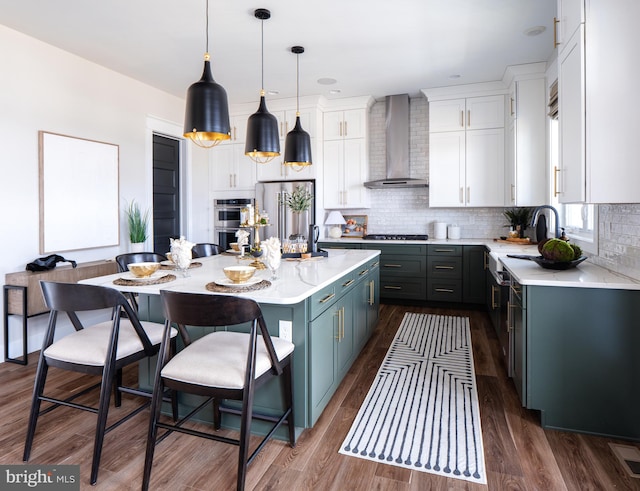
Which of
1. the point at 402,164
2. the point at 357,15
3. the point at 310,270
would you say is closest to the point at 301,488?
the point at 310,270

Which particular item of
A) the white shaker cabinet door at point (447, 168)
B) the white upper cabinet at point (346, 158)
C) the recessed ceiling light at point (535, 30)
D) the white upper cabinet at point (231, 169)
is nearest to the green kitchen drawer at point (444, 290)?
the white shaker cabinet door at point (447, 168)

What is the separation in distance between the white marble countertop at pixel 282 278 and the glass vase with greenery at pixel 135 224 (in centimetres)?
164

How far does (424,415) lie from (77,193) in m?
3.74

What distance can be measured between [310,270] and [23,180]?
2.76 m

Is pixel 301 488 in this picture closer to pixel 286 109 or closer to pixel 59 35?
pixel 59 35

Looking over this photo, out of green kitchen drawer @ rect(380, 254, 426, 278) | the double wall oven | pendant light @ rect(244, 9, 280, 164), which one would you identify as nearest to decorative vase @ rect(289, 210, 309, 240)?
the double wall oven

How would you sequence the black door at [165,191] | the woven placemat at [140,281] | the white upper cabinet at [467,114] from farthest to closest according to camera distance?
the black door at [165,191] < the white upper cabinet at [467,114] < the woven placemat at [140,281]

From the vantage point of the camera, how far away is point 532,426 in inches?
89.4

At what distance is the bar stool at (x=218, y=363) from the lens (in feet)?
5.30

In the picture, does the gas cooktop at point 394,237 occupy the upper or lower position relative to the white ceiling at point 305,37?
lower

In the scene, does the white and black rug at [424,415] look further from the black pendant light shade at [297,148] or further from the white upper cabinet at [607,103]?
the black pendant light shade at [297,148]

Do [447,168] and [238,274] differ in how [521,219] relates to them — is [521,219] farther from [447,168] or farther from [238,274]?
[238,274]

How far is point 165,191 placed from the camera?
5.41 metres

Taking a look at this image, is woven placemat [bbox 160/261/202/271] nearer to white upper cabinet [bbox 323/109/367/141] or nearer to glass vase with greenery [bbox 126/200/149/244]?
glass vase with greenery [bbox 126/200/149/244]
